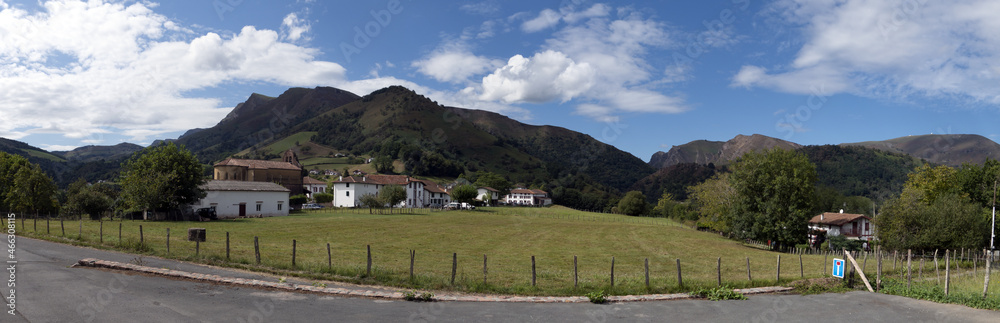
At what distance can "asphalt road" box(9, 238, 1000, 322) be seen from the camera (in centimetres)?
1204

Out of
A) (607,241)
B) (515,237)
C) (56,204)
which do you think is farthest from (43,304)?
(56,204)

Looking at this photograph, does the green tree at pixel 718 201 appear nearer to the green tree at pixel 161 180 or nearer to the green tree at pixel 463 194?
the green tree at pixel 463 194

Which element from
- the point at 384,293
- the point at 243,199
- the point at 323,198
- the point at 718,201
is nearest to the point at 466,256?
the point at 384,293

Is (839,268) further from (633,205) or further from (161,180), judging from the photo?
(633,205)

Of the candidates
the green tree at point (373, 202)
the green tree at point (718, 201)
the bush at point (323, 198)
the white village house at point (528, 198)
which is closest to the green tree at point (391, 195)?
the green tree at point (373, 202)

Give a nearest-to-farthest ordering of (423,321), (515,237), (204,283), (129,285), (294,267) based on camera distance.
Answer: (423,321) → (129,285) → (204,283) → (294,267) → (515,237)

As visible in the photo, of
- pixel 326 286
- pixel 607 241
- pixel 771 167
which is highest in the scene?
pixel 771 167

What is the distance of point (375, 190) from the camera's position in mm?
103812

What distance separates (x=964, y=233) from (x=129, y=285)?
5716 cm

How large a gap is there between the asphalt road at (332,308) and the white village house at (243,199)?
4827cm

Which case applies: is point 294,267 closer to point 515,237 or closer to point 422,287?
point 422,287

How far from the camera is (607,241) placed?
51.4 metres

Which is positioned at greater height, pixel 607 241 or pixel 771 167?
pixel 771 167

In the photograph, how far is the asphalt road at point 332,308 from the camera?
39.5 feet
